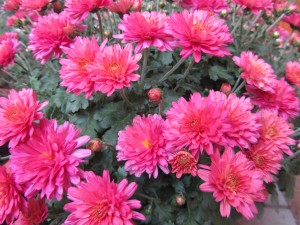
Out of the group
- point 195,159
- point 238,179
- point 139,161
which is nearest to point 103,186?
point 139,161

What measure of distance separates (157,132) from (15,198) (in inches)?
16.1

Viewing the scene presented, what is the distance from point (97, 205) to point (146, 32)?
0.50m

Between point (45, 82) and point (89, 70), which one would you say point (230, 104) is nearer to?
point (89, 70)

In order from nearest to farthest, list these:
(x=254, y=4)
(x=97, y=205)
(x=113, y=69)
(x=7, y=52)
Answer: (x=97, y=205), (x=113, y=69), (x=254, y=4), (x=7, y=52)

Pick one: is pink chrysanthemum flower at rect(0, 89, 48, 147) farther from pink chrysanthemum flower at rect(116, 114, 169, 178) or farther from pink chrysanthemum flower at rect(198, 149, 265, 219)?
pink chrysanthemum flower at rect(198, 149, 265, 219)

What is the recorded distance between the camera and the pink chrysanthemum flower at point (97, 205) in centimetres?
69

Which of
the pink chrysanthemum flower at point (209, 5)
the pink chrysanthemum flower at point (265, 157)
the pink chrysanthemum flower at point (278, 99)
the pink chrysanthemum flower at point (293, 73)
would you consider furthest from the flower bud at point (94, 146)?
the pink chrysanthemum flower at point (293, 73)

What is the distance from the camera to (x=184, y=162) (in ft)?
2.35

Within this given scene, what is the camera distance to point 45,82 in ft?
4.10

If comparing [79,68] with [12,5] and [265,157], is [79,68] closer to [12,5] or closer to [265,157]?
[265,157]

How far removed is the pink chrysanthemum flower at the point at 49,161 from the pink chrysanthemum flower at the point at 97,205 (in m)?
0.04

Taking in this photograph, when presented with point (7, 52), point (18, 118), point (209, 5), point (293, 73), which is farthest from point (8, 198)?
point (293, 73)

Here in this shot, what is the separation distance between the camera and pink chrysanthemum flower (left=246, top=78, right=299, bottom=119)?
1009 mm

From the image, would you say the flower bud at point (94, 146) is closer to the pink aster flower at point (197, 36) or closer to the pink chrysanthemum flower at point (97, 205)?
the pink chrysanthemum flower at point (97, 205)
